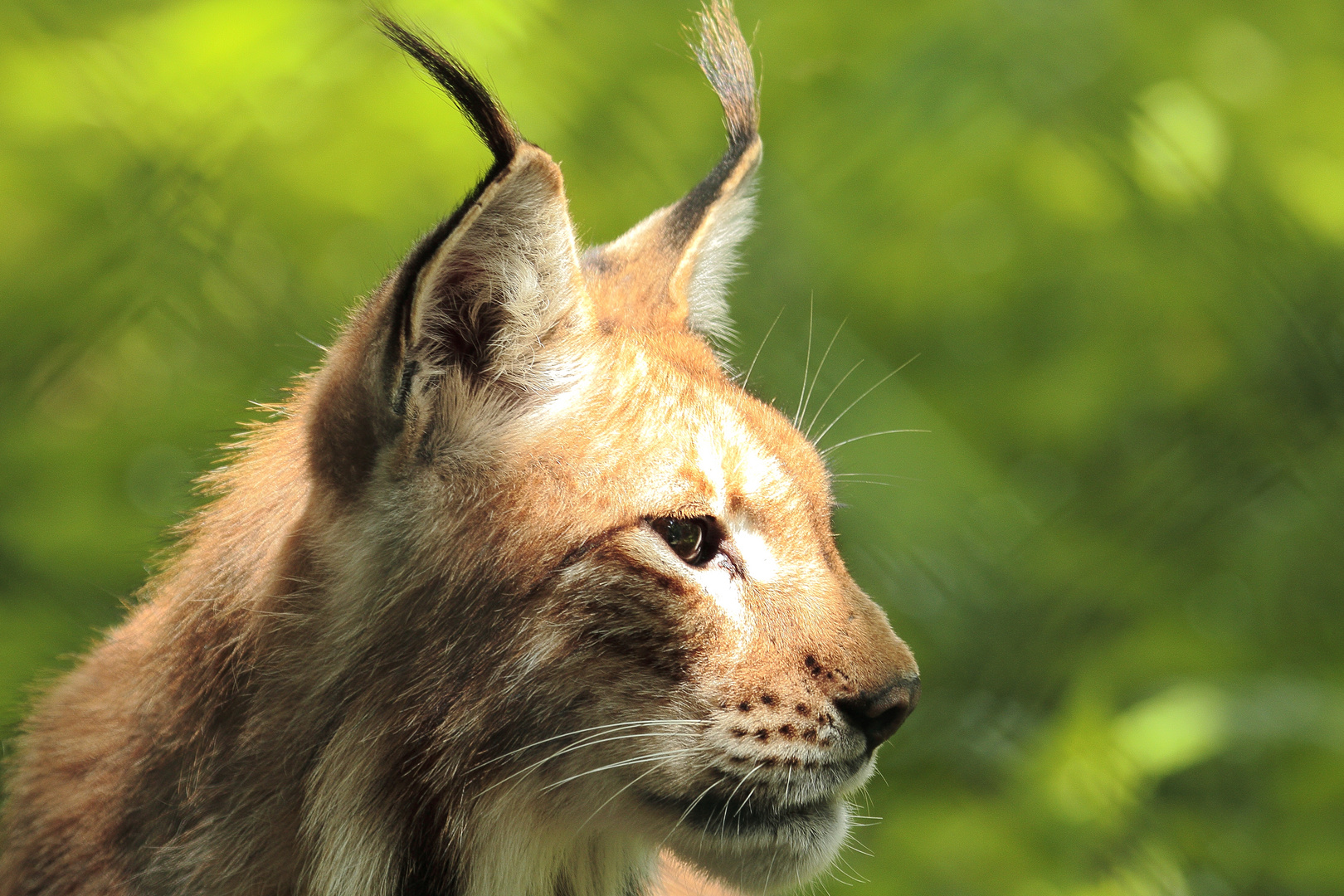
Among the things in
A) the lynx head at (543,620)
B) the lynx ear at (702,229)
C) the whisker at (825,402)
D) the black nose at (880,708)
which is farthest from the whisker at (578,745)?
the lynx ear at (702,229)

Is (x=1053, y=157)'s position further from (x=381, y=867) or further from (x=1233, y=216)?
(x=381, y=867)

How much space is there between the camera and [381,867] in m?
2.10

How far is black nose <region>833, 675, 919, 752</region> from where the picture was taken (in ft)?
6.72

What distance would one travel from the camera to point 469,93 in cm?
185

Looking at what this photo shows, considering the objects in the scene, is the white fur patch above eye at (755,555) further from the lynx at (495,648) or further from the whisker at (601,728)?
the whisker at (601,728)

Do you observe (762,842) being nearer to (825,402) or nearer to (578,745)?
(578,745)

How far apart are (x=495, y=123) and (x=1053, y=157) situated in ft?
8.73

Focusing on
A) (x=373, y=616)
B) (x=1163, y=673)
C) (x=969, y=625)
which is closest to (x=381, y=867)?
(x=373, y=616)

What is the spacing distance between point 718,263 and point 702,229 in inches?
7.2

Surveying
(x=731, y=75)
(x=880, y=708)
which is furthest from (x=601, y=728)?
(x=731, y=75)

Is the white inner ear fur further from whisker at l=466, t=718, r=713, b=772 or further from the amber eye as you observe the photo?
whisker at l=466, t=718, r=713, b=772

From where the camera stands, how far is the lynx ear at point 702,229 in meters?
2.60

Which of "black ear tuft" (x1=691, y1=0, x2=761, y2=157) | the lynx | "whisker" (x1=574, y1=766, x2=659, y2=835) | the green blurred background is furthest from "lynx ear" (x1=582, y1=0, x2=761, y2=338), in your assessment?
"whisker" (x1=574, y1=766, x2=659, y2=835)

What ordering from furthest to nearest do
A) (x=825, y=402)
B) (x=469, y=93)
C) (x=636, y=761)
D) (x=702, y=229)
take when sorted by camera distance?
(x=825, y=402), (x=702, y=229), (x=636, y=761), (x=469, y=93)
